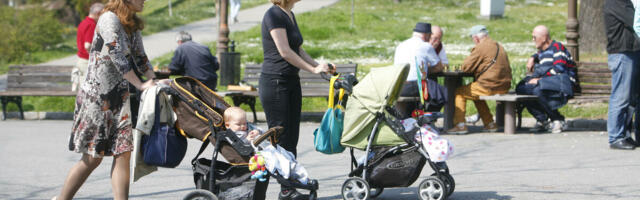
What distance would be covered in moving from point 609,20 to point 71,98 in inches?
345

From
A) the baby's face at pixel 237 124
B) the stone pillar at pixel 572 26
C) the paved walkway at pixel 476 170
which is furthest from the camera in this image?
the stone pillar at pixel 572 26

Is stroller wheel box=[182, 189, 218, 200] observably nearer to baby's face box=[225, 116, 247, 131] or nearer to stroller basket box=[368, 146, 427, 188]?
baby's face box=[225, 116, 247, 131]

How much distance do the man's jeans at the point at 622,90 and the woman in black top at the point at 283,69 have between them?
13.1 ft

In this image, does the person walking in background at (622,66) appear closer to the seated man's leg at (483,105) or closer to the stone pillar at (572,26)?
the seated man's leg at (483,105)

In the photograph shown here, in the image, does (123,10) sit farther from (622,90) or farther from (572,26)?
(572,26)

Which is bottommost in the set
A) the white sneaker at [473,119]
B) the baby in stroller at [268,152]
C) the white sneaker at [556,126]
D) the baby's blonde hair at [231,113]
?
the white sneaker at [473,119]

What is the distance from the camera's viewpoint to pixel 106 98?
5.06 metres

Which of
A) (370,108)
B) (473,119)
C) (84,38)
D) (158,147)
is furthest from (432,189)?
(84,38)

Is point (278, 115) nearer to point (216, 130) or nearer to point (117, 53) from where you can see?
point (216, 130)

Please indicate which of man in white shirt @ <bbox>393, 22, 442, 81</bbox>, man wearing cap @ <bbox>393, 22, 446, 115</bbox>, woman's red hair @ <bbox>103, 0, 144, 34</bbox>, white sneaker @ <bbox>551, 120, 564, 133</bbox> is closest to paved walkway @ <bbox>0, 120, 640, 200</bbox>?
white sneaker @ <bbox>551, 120, 564, 133</bbox>

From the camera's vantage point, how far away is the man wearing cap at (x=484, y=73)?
10562 millimetres

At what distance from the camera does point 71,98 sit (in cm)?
1404

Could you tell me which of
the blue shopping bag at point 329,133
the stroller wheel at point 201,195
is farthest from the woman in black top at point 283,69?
the stroller wheel at point 201,195

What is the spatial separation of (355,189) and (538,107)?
5268 millimetres
